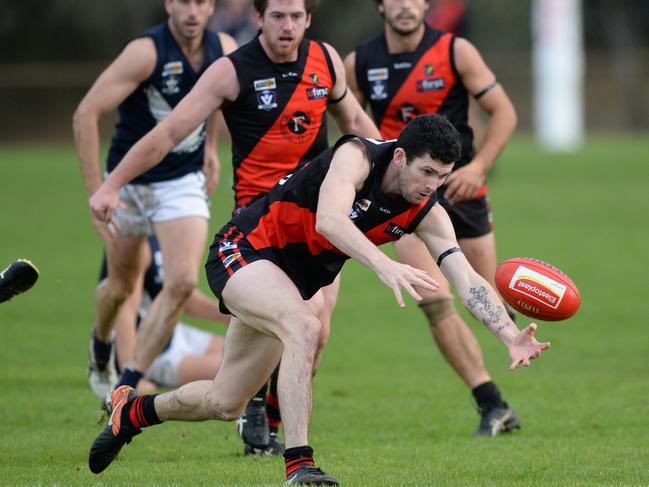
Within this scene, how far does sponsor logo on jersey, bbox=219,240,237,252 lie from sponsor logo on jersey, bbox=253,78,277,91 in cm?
126

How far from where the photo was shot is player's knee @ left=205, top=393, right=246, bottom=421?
573cm

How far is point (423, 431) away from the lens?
7215mm

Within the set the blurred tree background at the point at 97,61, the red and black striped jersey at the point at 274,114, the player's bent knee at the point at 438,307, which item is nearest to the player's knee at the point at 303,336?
the red and black striped jersey at the point at 274,114

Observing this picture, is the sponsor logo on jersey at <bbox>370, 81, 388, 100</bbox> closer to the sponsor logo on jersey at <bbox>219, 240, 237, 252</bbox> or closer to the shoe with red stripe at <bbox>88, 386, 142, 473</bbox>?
the sponsor logo on jersey at <bbox>219, 240, 237, 252</bbox>

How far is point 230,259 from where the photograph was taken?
5.64m

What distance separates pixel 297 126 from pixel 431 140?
5.50ft

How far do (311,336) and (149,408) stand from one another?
1.09 metres

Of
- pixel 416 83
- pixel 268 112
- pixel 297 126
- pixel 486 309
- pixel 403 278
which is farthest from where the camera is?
pixel 416 83

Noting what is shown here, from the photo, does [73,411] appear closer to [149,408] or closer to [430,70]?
[149,408]

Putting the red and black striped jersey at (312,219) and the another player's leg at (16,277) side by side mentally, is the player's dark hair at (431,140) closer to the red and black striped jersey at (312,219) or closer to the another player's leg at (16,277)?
the red and black striped jersey at (312,219)

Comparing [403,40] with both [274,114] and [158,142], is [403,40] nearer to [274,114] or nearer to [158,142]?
[274,114]

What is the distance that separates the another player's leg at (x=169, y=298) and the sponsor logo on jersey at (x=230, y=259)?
6.05ft

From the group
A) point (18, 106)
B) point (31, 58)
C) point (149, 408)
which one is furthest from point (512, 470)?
point (31, 58)

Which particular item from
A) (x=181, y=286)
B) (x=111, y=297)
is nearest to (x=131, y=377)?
(x=181, y=286)
